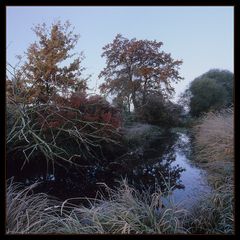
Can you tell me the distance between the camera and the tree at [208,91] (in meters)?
9.25

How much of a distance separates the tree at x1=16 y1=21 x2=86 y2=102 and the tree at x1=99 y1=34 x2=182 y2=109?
4.37 ft

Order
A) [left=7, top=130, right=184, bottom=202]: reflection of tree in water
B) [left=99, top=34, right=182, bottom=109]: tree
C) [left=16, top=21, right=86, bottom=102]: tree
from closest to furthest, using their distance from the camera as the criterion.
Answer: [left=7, top=130, right=184, bottom=202]: reflection of tree in water, [left=16, top=21, right=86, bottom=102]: tree, [left=99, top=34, right=182, bottom=109]: tree

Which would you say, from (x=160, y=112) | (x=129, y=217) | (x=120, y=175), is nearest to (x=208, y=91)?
(x=160, y=112)

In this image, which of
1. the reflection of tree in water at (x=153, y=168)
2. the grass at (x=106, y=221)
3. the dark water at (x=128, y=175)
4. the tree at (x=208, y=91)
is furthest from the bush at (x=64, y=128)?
the tree at (x=208, y=91)

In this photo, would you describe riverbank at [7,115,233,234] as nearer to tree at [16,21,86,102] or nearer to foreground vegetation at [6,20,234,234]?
foreground vegetation at [6,20,234,234]

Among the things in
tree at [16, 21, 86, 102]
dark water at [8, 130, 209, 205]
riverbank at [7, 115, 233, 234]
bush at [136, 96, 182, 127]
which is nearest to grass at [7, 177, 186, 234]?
riverbank at [7, 115, 233, 234]

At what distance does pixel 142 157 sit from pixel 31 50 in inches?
136

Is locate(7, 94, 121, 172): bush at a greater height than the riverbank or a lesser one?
greater

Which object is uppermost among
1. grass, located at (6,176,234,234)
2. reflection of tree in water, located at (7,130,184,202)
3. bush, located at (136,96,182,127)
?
bush, located at (136,96,182,127)

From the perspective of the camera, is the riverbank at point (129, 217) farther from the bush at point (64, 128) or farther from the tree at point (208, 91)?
the tree at point (208, 91)

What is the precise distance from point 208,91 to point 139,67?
99.4 inches

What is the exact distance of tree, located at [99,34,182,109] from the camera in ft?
26.8

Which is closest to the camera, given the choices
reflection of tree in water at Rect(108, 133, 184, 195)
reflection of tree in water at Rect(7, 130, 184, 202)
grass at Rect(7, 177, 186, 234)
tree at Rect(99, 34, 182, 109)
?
grass at Rect(7, 177, 186, 234)

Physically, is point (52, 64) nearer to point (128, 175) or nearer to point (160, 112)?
point (128, 175)
